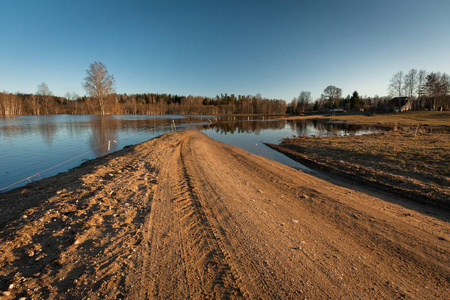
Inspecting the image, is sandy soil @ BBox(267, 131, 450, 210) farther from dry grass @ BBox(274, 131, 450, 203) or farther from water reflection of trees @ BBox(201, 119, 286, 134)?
water reflection of trees @ BBox(201, 119, 286, 134)

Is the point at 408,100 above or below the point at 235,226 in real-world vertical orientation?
above

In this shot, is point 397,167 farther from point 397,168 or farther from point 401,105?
point 401,105

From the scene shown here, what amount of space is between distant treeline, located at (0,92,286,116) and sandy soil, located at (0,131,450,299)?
82613mm

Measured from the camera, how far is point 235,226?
5.13m

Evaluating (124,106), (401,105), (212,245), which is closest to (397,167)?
(212,245)

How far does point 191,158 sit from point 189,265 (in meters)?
10.1

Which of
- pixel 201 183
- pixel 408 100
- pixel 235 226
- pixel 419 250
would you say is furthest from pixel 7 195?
pixel 408 100

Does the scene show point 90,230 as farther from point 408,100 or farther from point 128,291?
point 408,100

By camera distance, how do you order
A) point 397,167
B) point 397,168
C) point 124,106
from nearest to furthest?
point 397,168, point 397,167, point 124,106

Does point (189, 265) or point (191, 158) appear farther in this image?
point (191, 158)

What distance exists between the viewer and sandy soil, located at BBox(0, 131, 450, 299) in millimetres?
3201

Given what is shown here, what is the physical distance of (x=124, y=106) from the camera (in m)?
112

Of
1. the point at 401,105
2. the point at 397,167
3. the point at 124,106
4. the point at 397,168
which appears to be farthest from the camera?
the point at 124,106

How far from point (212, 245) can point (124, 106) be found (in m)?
126
